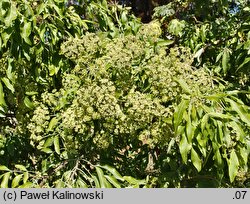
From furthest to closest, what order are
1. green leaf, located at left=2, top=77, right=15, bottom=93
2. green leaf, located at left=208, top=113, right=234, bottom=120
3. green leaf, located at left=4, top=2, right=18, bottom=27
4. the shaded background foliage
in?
green leaf, located at left=2, top=77, right=15, bottom=93, green leaf, located at left=4, top=2, right=18, bottom=27, the shaded background foliage, green leaf, located at left=208, top=113, right=234, bottom=120

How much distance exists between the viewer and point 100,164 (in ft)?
7.75

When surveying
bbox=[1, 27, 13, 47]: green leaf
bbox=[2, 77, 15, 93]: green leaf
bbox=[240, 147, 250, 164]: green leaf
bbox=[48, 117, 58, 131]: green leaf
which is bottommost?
bbox=[240, 147, 250, 164]: green leaf

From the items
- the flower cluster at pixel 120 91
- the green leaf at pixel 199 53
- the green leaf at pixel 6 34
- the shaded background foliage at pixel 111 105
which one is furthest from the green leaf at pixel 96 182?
the green leaf at pixel 199 53

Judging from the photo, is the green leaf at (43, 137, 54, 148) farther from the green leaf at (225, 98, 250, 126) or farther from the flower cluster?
the green leaf at (225, 98, 250, 126)

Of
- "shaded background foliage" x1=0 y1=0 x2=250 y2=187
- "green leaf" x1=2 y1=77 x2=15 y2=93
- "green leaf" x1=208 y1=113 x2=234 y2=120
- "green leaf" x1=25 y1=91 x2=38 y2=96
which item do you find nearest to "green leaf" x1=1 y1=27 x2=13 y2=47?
"shaded background foliage" x1=0 y1=0 x2=250 y2=187

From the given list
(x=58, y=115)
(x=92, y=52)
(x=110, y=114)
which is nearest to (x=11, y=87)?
(x=58, y=115)

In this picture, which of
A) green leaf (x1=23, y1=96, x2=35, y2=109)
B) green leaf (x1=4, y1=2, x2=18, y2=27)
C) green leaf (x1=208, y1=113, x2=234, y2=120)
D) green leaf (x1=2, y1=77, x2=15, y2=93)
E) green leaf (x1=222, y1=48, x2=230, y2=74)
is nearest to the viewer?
green leaf (x1=208, y1=113, x2=234, y2=120)

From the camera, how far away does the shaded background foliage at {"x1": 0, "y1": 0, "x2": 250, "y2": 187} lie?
1955 millimetres

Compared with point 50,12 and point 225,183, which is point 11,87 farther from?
point 225,183

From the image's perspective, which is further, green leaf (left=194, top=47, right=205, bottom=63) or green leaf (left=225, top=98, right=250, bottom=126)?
green leaf (left=194, top=47, right=205, bottom=63)

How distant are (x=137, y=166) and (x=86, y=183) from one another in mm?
606

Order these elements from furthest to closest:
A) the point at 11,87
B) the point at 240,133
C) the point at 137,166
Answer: the point at 137,166 → the point at 11,87 → the point at 240,133

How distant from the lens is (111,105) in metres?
1.99

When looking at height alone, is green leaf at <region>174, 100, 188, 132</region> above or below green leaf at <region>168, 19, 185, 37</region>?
below
